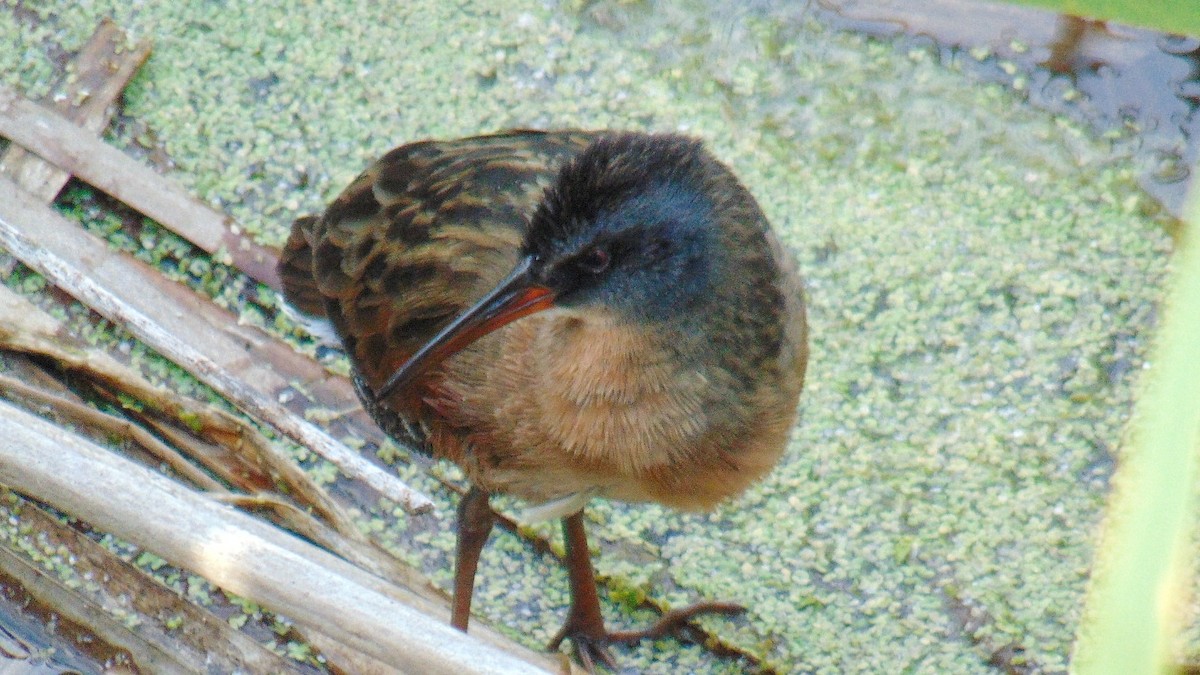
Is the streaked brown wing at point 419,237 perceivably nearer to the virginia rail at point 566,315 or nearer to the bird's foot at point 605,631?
the virginia rail at point 566,315

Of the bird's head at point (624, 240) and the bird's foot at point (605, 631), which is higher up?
the bird's head at point (624, 240)

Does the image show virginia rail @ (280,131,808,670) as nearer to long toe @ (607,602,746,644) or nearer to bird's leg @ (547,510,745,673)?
bird's leg @ (547,510,745,673)

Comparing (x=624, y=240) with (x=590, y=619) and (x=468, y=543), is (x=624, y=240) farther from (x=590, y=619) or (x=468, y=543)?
(x=590, y=619)

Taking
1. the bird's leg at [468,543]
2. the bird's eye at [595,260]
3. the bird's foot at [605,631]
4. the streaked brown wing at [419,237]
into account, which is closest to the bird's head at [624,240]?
the bird's eye at [595,260]

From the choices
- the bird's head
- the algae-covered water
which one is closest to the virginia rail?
the bird's head

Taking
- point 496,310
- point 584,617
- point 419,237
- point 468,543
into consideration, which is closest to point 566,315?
point 496,310

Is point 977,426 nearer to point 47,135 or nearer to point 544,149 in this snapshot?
point 544,149

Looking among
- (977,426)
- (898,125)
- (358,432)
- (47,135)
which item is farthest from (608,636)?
(47,135)
